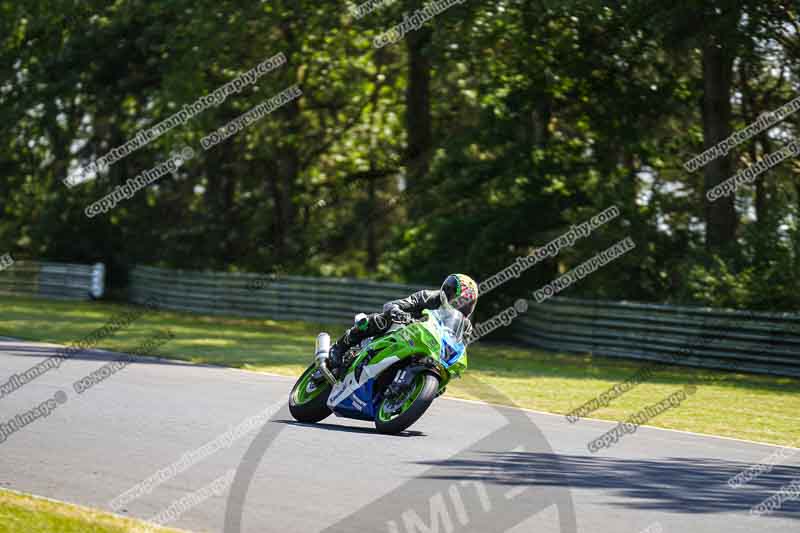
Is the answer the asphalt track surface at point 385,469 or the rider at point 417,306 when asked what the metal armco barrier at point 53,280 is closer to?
the asphalt track surface at point 385,469

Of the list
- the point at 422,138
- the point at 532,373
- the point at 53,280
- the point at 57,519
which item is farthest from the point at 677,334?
the point at 53,280

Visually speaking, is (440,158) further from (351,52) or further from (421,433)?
(421,433)

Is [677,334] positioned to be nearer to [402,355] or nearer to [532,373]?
[532,373]

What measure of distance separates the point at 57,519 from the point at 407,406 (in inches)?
172

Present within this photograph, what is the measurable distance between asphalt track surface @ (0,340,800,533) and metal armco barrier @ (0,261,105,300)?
83.4 ft

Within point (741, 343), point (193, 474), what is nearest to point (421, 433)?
point (193, 474)

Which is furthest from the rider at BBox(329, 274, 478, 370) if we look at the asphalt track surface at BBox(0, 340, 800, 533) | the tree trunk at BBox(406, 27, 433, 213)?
the tree trunk at BBox(406, 27, 433, 213)

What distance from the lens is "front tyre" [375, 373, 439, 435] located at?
431 inches

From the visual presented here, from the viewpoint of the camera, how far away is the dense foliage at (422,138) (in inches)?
1037

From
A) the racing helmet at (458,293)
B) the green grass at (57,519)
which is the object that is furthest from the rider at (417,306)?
the green grass at (57,519)

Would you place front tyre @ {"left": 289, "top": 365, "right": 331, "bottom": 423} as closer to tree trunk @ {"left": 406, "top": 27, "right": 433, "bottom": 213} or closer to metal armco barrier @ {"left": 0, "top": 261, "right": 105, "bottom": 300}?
tree trunk @ {"left": 406, "top": 27, "right": 433, "bottom": 213}

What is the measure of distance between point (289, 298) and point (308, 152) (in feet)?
24.6

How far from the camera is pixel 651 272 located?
88.4 ft

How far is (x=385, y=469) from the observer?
9500 mm
